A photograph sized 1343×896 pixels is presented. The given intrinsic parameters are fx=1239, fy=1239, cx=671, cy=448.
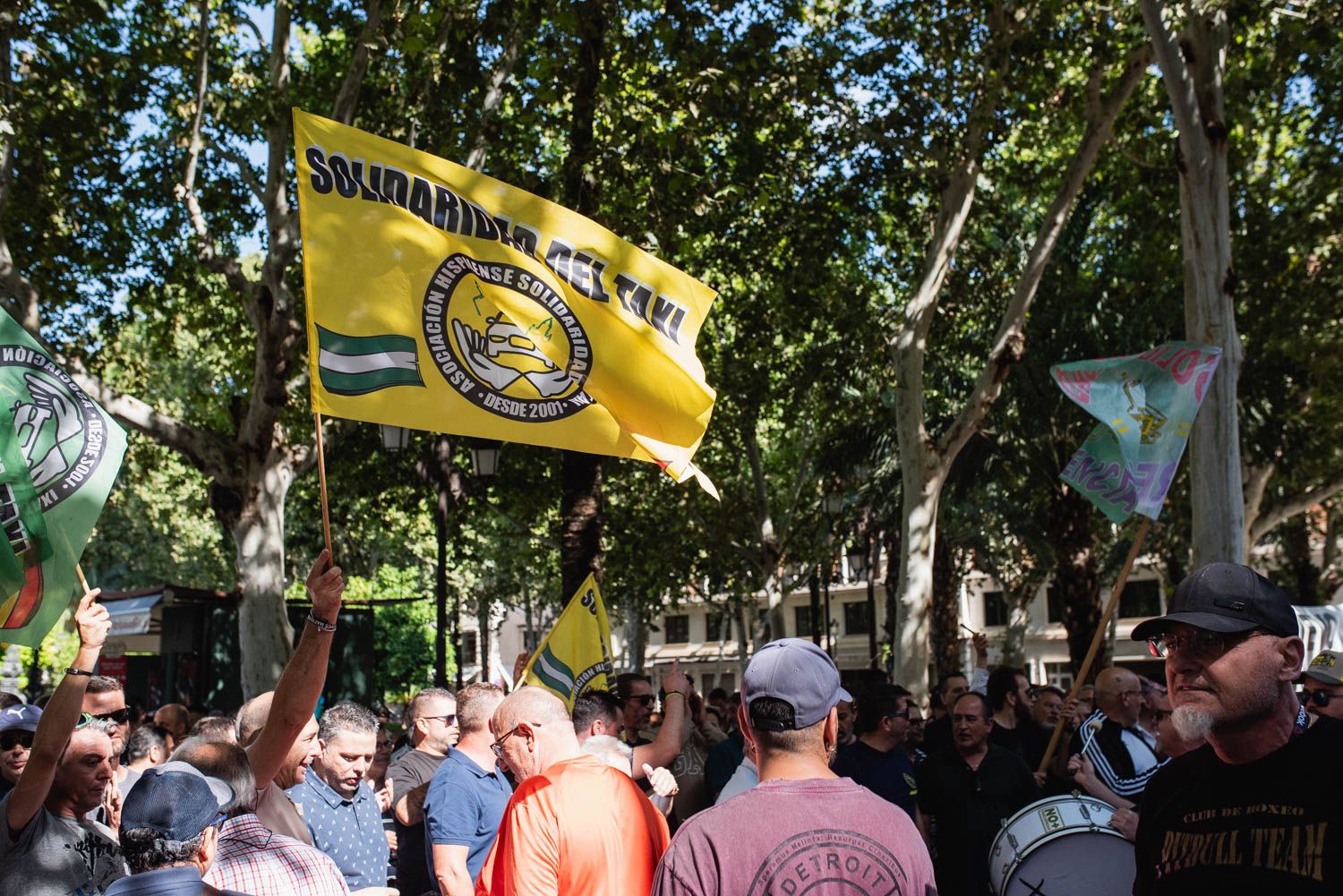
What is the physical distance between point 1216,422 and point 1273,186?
41.0 ft

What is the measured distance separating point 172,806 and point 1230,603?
2.51 meters

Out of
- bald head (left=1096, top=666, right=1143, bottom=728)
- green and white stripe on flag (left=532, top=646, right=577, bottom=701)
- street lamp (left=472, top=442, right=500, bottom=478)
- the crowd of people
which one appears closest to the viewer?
the crowd of people

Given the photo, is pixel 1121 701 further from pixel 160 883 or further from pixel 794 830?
pixel 160 883

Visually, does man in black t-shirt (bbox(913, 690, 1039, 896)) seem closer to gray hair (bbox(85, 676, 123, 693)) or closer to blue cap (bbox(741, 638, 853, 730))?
blue cap (bbox(741, 638, 853, 730))

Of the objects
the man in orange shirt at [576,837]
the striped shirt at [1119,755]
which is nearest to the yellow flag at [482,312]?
the man in orange shirt at [576,837]

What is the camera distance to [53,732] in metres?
3.85

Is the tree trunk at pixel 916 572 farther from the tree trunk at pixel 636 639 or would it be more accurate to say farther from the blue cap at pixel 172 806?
the tree trunk at pixel 636 639

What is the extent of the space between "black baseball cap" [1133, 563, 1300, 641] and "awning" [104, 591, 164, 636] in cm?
1660

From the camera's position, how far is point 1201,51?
35.4 feet

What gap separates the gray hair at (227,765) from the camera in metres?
3.44

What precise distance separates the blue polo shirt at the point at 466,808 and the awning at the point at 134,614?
1374 cm

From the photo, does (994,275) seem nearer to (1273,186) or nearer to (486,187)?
(1273,186)

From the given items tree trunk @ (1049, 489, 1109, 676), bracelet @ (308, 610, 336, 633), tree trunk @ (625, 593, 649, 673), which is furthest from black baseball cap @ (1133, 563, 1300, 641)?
tree trunk @ (625, 593, 649, 673)

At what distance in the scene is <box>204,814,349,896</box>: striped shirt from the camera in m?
3.39
